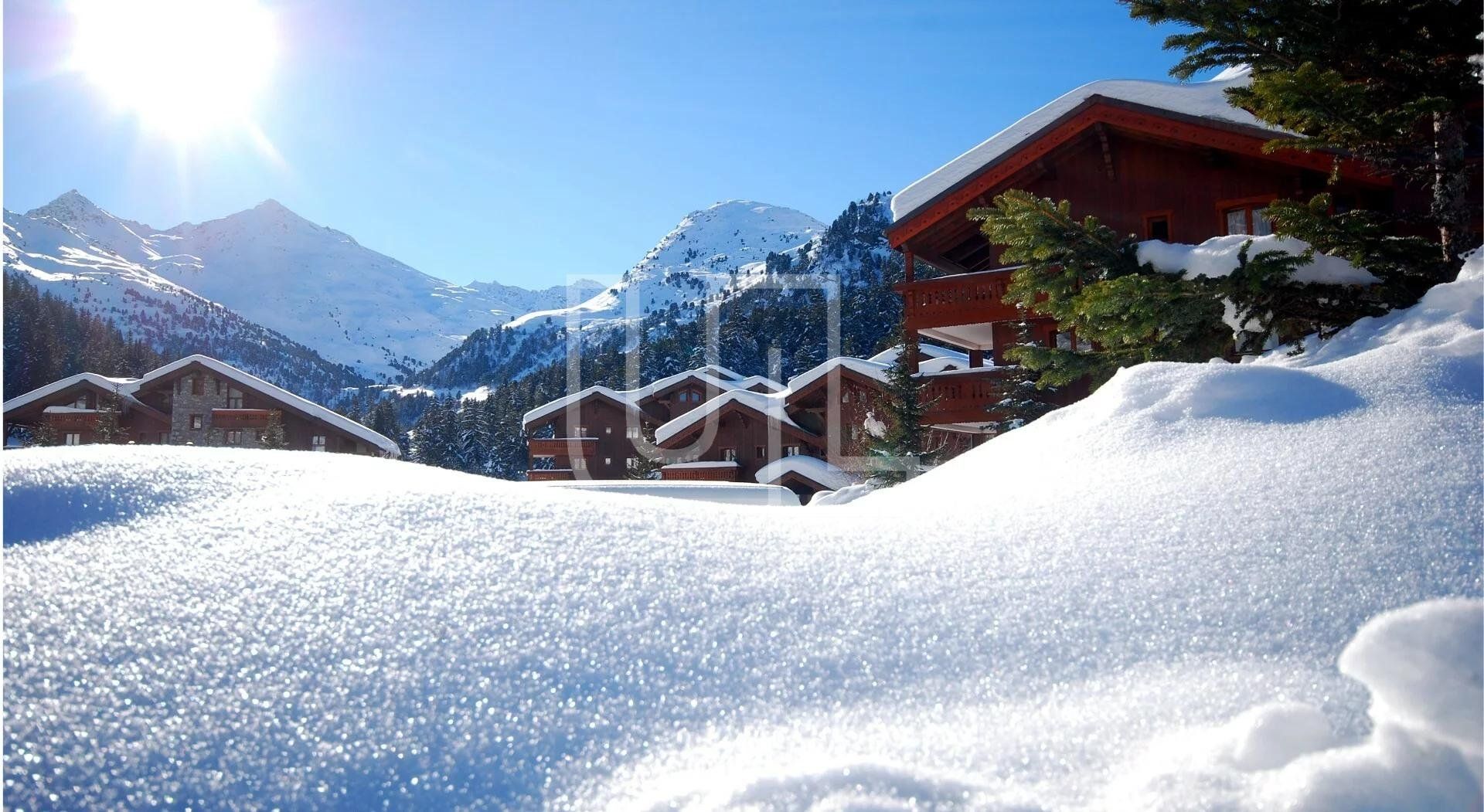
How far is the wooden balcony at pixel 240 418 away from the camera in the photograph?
3172 centimetres

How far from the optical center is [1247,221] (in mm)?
12398

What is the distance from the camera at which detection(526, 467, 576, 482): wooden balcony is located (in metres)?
39.6

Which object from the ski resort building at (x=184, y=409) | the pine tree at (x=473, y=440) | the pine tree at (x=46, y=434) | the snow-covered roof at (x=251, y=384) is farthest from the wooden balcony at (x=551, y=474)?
the pine tree at (x=46, y=434)

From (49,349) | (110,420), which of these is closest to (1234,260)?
(110,420)

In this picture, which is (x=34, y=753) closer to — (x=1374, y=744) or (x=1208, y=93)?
(x=1374, y=744)

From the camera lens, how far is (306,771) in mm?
1516

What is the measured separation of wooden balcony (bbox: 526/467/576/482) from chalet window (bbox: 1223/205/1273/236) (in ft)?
105

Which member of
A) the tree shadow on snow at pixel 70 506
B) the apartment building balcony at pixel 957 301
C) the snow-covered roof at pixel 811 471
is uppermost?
the apartment building balcony at pixel 957 301

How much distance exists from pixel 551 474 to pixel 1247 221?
34.0m

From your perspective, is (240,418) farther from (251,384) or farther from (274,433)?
(274,433)

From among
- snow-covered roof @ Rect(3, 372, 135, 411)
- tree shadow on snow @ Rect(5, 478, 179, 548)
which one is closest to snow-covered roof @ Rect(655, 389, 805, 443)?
snow-covered roof @ Rect(3, 372, 135, 411)

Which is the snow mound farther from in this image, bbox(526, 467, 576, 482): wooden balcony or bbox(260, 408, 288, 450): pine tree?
bbox(526, 467, 576, 482): wooden balcony

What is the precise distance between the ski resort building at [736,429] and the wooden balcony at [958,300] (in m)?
1.30

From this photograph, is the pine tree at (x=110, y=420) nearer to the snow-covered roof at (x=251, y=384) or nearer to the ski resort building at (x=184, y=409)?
the ski resort building at (x=184, y=409)
